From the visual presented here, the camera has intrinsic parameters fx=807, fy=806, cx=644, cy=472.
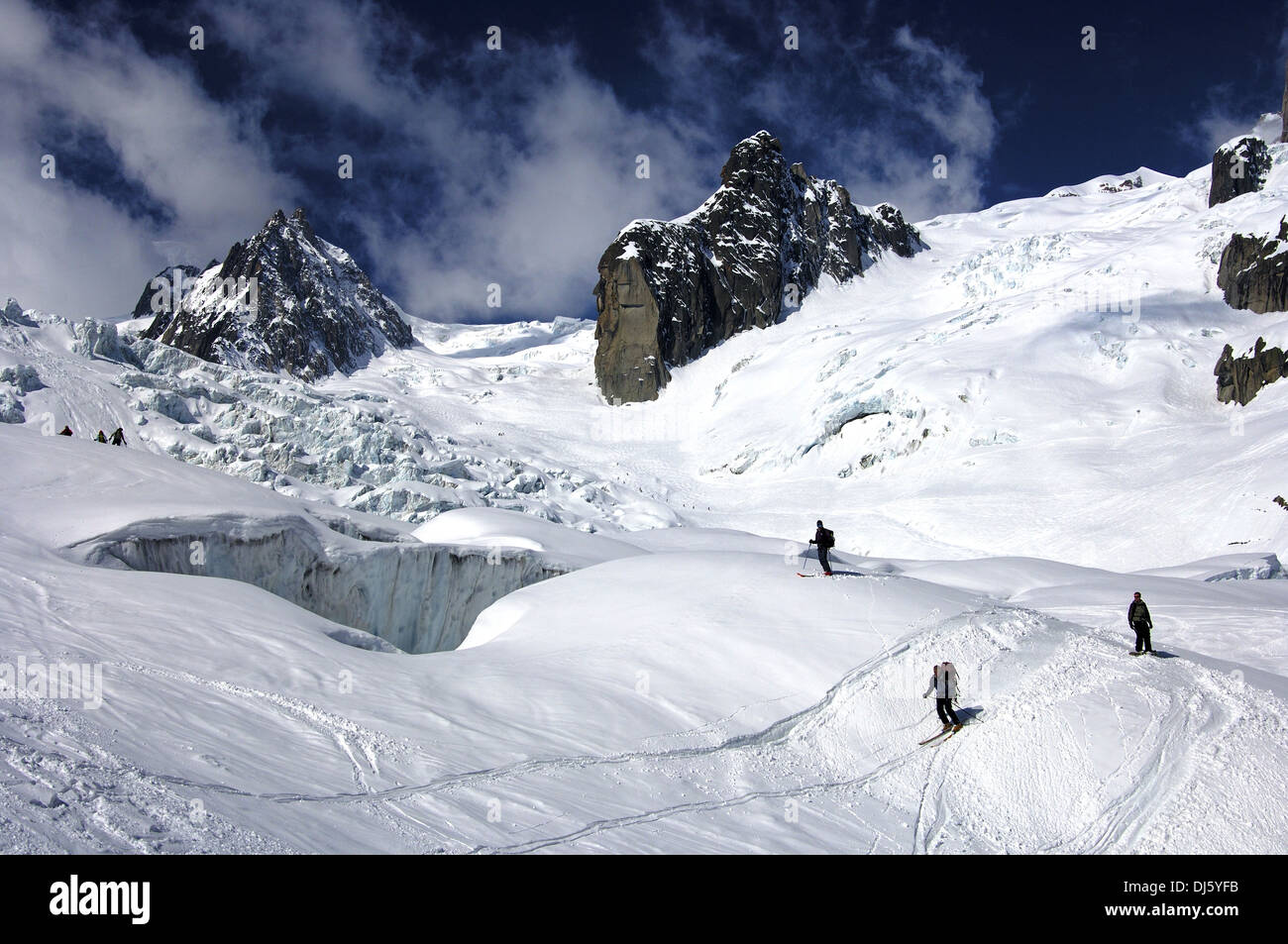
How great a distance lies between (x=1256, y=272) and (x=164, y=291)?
483ft

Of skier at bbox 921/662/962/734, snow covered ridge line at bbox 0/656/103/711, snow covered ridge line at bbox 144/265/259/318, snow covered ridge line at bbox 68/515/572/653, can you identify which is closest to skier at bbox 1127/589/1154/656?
skier at bbox 921/662/962/734

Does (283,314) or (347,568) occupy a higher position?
(283,314)

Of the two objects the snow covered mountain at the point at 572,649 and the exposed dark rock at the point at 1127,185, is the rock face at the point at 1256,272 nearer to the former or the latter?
the snow covered mountain at the point at 572,649

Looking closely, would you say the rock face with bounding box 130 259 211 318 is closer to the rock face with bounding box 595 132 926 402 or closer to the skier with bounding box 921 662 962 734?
the rock face with bounding box 595 132 926 402

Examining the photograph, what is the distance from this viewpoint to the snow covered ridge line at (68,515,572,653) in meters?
16.2

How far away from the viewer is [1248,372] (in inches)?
1885

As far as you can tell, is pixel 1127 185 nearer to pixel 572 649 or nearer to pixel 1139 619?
pixel 1139 619

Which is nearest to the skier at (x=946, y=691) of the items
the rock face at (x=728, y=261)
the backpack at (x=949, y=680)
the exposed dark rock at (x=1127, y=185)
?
the backpack at (x=949, y=680)

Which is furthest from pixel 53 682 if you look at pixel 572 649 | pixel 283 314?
pixel 283 314

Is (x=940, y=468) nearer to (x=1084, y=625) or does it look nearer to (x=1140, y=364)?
(x=1140, y=364)

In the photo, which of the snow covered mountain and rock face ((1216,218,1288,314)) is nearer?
the snow covered mountain

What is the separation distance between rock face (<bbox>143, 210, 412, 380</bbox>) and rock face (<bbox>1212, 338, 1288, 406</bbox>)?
89860 mm

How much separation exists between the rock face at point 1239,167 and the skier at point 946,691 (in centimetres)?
9509

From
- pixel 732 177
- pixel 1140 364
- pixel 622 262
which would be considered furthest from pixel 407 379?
pixel 1140 364
